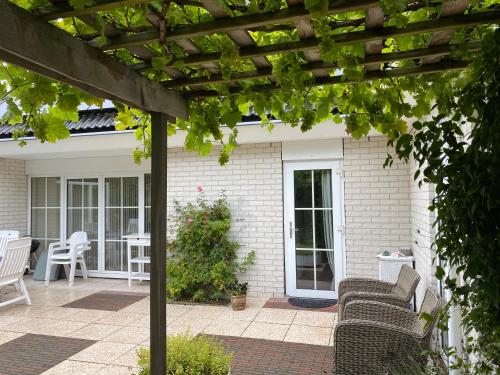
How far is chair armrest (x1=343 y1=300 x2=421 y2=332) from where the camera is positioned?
299 cm

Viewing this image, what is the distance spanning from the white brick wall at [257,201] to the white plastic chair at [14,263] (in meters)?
2.81

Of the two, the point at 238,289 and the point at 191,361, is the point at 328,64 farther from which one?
the point at 238,289

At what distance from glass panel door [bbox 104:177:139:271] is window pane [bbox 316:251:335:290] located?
3752 mm

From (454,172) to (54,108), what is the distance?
1.87 meters

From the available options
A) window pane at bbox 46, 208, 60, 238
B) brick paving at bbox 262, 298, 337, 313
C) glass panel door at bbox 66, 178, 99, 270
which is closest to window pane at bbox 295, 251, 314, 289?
brick paving at bbox 262, 298, 337, 313

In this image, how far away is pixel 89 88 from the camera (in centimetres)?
167

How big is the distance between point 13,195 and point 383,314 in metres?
7.96

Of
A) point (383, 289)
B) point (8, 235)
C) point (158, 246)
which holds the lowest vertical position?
point (383, 289)

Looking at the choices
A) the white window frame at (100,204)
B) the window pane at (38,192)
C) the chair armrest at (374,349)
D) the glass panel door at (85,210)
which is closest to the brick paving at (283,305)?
the chair armrest at (374,349)

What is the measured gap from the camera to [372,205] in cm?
580

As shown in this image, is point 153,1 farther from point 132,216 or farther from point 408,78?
point 132,216

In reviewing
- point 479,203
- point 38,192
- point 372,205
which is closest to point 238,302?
point 372,205

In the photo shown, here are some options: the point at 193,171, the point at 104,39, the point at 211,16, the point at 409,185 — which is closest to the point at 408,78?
the point at 211,16

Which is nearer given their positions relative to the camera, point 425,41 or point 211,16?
point 211,16
